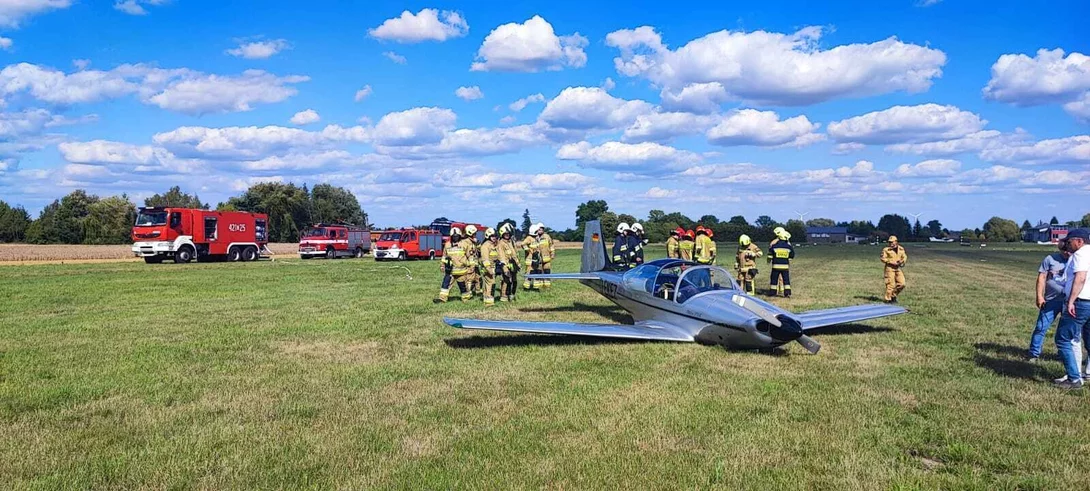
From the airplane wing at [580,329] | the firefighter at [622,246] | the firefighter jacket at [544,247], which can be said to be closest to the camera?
the airplane wing at [580,329]

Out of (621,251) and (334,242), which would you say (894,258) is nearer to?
(621,251)

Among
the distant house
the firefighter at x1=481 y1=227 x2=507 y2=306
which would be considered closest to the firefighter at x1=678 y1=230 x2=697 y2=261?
the firefighter at x1=481 y1=227 x2=507 y2=306

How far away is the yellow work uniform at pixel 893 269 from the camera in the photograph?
1677 centimetres

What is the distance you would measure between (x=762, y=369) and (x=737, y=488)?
4326mm

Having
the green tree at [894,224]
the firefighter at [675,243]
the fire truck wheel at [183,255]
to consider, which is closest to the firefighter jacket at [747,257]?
the firefighter at [675,243]

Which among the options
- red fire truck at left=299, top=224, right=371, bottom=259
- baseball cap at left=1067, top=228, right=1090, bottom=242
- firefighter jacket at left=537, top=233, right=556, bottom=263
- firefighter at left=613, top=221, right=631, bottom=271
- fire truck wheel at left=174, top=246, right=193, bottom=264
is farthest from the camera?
red fire truck at left=299, top=224, right=371, bottom=259

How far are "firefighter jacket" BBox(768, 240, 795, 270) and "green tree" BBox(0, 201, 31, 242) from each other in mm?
102182

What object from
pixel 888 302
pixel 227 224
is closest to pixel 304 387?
pixel 888 302

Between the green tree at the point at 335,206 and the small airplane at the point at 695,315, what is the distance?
8734 cm

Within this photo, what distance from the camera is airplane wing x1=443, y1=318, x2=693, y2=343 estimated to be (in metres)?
10.5

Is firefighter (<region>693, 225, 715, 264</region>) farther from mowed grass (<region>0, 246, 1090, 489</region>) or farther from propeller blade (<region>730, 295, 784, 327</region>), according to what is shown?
propeller blade (<region>730, 295, 784, 327</region>)

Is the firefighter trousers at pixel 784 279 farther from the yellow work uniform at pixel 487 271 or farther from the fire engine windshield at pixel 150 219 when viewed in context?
the fire engine windshield at pixel 150 219

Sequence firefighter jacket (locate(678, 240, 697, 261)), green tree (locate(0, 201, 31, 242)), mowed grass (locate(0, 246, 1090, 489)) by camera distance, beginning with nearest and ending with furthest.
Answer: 1. mowed grass (locate(0, 246, 1090, 489))
2. firefighter jacket (locate(678, 240, 697, 261))
3. green tree (locate(0, 201, 31, 242))

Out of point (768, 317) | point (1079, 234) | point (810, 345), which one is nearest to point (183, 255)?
point (768, 317)
